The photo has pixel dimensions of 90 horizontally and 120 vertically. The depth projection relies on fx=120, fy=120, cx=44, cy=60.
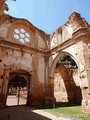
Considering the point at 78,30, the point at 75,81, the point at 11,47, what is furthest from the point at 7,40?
the point at 75,81

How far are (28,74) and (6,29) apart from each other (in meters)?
4.51

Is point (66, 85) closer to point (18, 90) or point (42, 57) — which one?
point (42, 57)

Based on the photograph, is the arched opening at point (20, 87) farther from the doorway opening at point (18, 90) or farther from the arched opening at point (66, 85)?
the arched opening at point (66, 85)

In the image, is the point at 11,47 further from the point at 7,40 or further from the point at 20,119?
the point at 20,119

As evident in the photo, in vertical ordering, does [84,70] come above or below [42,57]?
below

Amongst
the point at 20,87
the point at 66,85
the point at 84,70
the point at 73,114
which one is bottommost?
the point at 73,114

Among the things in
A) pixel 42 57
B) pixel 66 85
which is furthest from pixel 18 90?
pixel 42 57

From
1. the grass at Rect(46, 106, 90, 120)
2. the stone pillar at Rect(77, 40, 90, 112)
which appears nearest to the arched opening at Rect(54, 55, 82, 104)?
the stone pillar at Rect(77, 40, 90, 112)

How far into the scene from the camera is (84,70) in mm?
7496

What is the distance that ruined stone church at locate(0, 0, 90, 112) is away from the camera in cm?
830

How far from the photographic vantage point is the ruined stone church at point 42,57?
830 centimetres

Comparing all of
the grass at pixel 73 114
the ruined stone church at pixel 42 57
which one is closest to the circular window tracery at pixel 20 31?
the ruined stone church at pixel 42 57

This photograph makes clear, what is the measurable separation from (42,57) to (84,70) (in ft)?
17.3

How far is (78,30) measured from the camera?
335 inches
